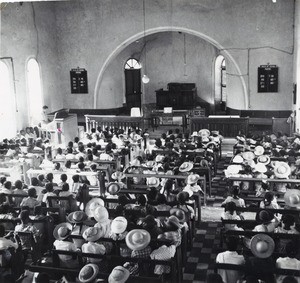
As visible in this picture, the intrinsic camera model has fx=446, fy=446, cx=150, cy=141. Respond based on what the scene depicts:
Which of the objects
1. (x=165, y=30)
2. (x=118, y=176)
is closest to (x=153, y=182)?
(x=118, y=176)

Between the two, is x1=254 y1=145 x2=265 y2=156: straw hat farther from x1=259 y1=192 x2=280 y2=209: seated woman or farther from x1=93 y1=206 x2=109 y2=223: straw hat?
x1=93 y1=206 x2=109 y2=223: straw hat

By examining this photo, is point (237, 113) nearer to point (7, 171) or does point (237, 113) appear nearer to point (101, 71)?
point (101, 71)

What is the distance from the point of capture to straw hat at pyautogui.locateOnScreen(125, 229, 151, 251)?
26.6 feet

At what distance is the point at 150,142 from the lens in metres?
21.7

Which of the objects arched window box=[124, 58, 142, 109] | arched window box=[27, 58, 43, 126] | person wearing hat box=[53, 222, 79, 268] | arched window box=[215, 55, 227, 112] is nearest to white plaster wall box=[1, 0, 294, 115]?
arched window box=[27, 58, 43, 126]

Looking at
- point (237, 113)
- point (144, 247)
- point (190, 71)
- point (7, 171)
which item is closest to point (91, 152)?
point (7, 171)

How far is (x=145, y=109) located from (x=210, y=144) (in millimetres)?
8776

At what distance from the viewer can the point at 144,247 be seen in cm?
816

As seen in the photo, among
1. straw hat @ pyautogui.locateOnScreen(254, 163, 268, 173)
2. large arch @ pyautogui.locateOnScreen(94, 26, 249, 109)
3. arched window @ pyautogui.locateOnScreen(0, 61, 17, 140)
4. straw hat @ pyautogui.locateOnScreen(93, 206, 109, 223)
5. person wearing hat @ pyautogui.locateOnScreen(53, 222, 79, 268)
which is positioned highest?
Result: large arch @ pyautogui.locateOnScreen(94, 26, 249, 109)

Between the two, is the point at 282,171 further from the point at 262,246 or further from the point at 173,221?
the point at 262,246

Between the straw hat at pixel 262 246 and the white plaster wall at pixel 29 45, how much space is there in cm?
1606

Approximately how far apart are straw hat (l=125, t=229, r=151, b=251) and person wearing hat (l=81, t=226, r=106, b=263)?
0.56 m

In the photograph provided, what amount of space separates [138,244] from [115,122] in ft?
49.0

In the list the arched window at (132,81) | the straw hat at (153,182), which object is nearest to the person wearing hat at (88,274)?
the straw hat at (153,182)
